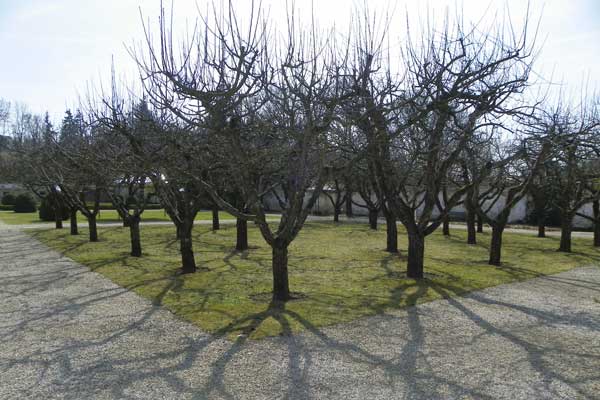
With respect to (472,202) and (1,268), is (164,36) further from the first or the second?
(472,202)

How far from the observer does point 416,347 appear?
5203mm

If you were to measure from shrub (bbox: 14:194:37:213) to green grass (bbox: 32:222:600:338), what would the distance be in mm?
19508

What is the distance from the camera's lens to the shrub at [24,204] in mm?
34906

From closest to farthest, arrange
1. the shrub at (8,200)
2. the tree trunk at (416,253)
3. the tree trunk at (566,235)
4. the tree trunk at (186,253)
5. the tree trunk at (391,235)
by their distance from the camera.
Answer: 1. the tree trunk at (416,253)
2. the tree trunk at (186,253)
3. the tree trunk at (391,235)
4. the tree trunk at (566,235)
5. the shrub at (8,200)

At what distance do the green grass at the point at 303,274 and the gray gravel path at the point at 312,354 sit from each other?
37 centimetres

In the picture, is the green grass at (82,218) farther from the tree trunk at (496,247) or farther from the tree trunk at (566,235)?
the tree trunk at (496,247)

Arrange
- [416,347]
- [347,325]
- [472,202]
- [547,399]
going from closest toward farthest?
1. [547,399]
2. [416,347]
3. [347,325]
4. [472,202]

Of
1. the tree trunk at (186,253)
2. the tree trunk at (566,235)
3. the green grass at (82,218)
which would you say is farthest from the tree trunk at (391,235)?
the green grass at (82,218)

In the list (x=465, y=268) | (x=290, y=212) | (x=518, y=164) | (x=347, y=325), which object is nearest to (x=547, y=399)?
(x=347, y=325)

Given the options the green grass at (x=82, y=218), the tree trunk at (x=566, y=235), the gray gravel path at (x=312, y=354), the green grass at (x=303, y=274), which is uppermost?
the tree trunk at (x=566, y=235)

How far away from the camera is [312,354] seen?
193 inches

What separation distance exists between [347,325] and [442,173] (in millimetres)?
4393

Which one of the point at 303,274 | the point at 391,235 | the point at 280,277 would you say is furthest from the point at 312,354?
the point at 391,235

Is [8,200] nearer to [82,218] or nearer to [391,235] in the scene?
[82,218]
